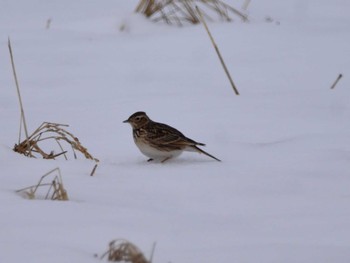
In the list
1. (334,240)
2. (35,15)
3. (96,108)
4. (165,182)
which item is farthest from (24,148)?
(35,15)

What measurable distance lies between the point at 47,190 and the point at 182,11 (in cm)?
515

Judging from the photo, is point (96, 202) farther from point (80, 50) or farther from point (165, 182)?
point (80, 50)

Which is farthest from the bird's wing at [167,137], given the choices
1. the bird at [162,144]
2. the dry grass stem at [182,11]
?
the dry grass stem at [182,11]

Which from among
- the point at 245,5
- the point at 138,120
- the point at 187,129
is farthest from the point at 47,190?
the point at 245,5

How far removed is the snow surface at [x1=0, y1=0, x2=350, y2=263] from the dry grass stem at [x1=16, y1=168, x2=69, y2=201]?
9 cm

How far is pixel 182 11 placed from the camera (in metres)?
9.19

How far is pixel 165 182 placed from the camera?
4723 mm

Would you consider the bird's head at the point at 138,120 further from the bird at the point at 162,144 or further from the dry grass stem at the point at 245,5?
the dry grass stem at the point at 245,5

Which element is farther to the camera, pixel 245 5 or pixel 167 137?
pixel 245 5

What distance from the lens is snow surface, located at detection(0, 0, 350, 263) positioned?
3684 mm

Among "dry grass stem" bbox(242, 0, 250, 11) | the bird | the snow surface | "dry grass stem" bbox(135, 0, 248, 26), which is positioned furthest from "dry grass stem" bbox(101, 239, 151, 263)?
"dry grass stem" bbox(242, 0, 250, 11)

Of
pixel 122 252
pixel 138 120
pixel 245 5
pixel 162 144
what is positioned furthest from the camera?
pixel 245 5

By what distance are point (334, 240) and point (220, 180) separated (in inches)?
45.2

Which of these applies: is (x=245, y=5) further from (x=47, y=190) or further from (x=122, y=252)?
(x=122, y=252)
